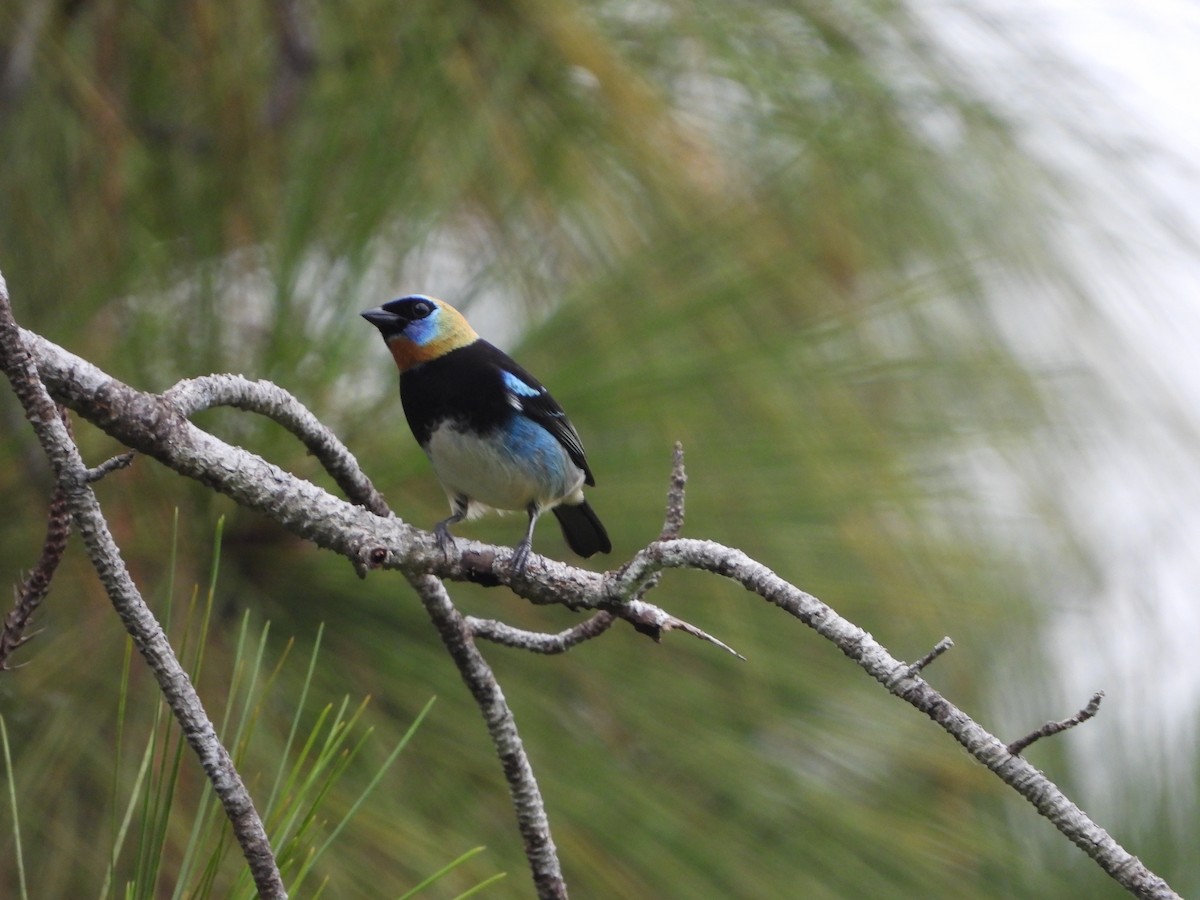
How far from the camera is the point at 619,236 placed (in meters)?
1.85

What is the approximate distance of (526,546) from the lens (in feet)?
5.01

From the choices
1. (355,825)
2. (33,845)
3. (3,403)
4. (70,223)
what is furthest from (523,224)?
(33,845)

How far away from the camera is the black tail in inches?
72.6

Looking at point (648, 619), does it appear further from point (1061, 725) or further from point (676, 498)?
point (1061, 725)

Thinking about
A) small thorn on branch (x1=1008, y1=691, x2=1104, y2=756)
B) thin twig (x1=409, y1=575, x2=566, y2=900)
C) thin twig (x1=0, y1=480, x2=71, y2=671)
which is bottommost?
thin twig (x1=409, y1=575, x2=566, y2=900)

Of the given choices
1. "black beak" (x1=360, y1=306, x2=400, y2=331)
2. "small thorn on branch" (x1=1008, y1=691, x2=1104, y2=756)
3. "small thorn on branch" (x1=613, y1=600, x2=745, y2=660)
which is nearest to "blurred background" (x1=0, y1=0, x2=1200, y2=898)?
"black beak" (x1=360, y1=306, x2=400, y2=331)

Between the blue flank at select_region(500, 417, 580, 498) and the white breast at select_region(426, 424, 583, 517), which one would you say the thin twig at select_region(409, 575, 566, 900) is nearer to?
the white breast at select_region(426, 424, 583, 517)

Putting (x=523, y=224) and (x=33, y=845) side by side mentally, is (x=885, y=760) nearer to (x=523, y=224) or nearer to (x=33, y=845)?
(x=523, y=224)

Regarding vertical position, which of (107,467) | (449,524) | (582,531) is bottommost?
(582,531)

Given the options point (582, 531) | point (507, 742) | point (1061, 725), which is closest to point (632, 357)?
point (582, 531)

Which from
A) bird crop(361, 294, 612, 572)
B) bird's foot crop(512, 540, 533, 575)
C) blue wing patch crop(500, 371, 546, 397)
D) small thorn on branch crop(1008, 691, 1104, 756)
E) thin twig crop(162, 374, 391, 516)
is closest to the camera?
small thorn on branch crop(1008, 691, 1104, 756)

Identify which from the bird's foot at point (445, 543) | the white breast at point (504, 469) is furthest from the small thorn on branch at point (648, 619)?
the white breast at point (504, 469)

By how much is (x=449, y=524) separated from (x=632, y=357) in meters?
0.32

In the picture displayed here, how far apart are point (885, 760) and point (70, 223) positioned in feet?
4.26
